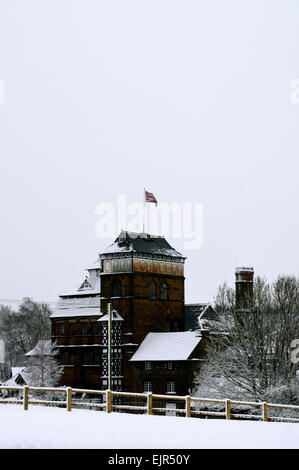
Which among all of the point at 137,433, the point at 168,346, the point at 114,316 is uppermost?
the point at 114,316

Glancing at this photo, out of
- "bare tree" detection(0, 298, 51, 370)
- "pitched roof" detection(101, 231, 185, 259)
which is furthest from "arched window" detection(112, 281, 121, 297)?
"bare tree" detection(0, 298, 51, 370)

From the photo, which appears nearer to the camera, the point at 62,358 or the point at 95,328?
the point at 95,328

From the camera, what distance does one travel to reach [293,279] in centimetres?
6500

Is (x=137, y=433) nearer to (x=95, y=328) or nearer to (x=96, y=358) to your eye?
(x=96, y=358)

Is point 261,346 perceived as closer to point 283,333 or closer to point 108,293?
point 283,333

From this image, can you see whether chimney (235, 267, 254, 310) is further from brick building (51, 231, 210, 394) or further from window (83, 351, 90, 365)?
window (83, 351, 90, 365)

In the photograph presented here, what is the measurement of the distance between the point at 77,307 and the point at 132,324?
11743mm

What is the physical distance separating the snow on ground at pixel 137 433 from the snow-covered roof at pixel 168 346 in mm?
45762

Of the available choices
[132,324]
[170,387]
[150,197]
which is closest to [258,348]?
[170,387]

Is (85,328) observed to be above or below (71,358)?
above

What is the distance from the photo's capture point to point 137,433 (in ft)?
86.6

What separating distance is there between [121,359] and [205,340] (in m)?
8.22

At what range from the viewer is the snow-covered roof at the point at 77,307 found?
8862 centimetres
